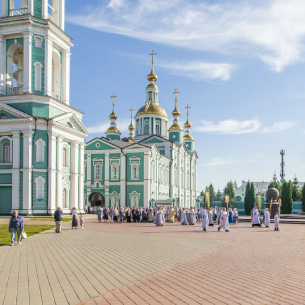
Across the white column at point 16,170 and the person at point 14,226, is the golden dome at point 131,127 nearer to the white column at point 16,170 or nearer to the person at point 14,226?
the white column at point 16,170

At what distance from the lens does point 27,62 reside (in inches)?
1244

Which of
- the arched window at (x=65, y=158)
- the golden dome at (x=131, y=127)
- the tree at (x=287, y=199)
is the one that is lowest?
the tree at (x=287, y=199)

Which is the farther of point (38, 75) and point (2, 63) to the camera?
point (2, 63)

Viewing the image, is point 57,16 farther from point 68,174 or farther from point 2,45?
point 68,174

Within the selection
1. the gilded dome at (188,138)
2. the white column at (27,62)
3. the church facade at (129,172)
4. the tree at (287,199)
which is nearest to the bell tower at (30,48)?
the white column at (27,62)

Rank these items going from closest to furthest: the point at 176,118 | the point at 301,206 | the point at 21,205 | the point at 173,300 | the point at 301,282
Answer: the point at 173,300 → the point at 301,282 → the point at 21,205 → the point at 301,206 → the point at 176,118

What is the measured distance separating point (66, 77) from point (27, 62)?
4268 millimetres

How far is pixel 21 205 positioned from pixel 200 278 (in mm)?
24989

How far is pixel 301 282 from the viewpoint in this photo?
8.20 meters

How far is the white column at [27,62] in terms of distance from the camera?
104ft

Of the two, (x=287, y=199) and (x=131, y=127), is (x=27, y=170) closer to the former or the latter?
(x=287, y=199)

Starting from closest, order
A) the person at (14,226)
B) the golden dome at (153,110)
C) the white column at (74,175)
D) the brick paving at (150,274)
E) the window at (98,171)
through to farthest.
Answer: the brick paving at (150,274) → the person at (14,226) → the white column at (74,175) → the window at (98,171) → the golden dome at (153,110)

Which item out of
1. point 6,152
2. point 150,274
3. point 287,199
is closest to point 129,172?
point 6,152

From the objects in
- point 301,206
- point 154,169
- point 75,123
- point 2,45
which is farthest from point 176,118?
point 2,45
